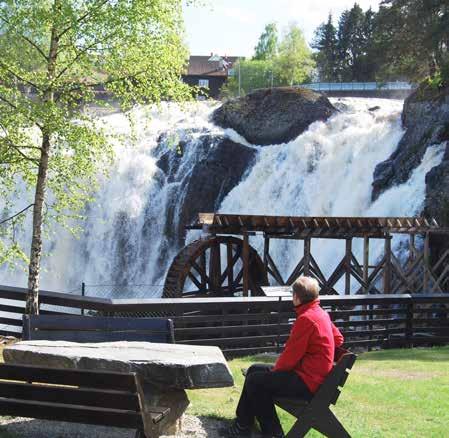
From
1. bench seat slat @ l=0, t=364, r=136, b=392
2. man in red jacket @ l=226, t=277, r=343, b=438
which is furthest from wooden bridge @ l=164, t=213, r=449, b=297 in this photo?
bench seat slat @ l=0, t=364, r=136, b=392

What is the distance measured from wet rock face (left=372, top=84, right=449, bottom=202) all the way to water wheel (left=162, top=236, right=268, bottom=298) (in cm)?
718

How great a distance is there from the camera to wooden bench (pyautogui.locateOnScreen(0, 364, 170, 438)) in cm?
542

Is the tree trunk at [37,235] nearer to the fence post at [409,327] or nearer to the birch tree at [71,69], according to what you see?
the birch tree at [71,69]

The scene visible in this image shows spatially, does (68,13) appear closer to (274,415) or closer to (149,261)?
(274,415)

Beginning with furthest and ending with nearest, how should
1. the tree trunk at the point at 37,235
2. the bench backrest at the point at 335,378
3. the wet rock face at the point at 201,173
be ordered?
the wet rock face at the point at 201,173, the tree trunk at the point at 37,235, the bench backrest at the point at 335,378

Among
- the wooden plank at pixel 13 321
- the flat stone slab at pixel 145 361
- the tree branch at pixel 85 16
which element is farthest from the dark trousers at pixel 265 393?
the wooden plank at pixel 13 321

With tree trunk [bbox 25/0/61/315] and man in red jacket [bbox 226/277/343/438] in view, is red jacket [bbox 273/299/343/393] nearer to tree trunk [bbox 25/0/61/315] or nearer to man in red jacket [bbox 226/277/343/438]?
man in red jacket [bbox 226/277/343/438]

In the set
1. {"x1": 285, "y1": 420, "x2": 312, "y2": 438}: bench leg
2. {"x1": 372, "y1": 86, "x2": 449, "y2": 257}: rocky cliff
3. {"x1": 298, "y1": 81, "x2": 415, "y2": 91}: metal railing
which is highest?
{"x1": 298, "y1": 81, "x2": 415, "y2": 91}: metal railing

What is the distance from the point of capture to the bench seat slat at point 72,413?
549 centimetres

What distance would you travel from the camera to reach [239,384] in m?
9.61

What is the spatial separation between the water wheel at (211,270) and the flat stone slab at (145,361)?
11.9 meters

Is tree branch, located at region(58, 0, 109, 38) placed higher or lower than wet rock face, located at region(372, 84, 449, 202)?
higher

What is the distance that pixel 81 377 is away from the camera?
544 cm

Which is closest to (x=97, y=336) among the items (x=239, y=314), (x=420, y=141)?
(x=239, y=314)
